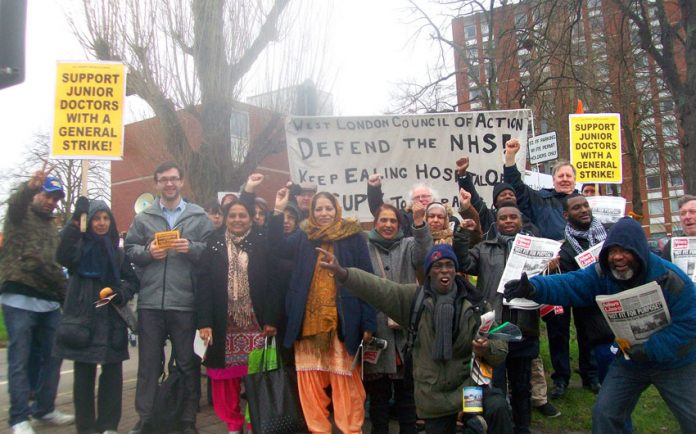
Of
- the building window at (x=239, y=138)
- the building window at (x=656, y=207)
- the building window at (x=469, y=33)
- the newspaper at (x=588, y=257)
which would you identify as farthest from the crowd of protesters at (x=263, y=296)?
the building window at (x=656, y=207)

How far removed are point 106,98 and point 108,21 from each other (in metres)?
8.33

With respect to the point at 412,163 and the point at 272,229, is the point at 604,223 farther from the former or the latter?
the point at 272,229

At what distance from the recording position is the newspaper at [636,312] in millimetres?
3574

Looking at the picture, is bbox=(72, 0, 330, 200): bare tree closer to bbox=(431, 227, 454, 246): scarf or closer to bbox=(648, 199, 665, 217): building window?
bbox=(431, 227, 454, 246): scarf

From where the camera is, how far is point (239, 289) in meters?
4.92

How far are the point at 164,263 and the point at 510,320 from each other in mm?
2779

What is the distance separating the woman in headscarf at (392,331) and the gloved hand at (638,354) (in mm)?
1565

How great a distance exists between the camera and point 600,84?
17344 mm

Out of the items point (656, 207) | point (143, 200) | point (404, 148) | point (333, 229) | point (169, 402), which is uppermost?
point (656, 207)

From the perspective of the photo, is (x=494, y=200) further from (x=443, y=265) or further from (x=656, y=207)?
(x=656, y=207)

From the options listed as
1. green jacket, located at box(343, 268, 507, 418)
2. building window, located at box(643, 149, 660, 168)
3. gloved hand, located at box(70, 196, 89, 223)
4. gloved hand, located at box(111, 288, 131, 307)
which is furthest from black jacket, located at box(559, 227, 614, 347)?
building window, located at box(643, 149, 660, 168)

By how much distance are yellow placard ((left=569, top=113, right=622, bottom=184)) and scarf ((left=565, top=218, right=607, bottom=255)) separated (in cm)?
329

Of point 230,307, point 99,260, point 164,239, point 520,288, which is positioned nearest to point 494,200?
point 520,288

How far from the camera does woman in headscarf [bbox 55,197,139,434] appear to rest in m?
4.70
